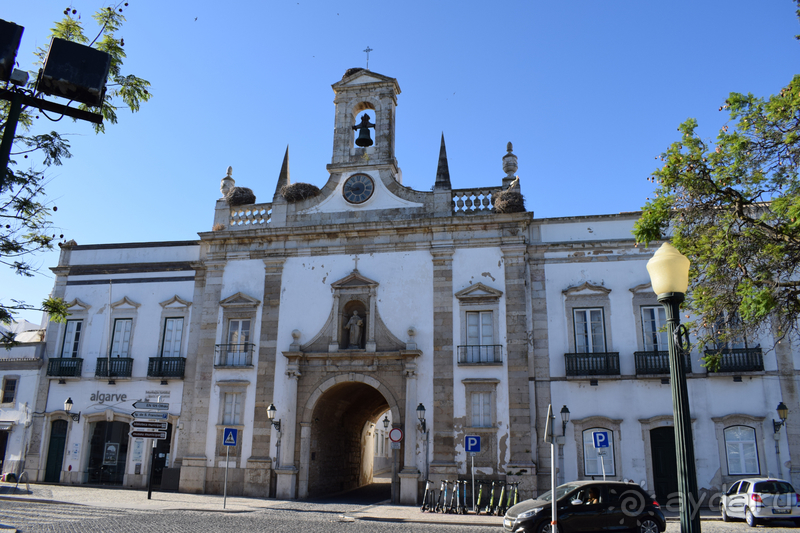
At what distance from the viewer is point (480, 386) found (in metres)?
→ 19.5

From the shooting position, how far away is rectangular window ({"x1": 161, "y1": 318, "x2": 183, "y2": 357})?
74.4 feet

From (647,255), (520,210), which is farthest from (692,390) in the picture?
(520,210)

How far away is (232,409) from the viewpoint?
2123 centimetres

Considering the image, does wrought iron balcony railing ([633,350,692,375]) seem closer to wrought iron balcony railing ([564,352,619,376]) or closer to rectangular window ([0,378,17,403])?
wrought iron balcony railing ([564,352,619,376])

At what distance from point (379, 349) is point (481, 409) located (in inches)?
153

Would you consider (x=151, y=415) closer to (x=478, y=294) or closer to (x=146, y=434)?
(x=146, y=434)

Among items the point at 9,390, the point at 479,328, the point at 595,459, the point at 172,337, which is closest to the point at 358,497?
the point at 479,328

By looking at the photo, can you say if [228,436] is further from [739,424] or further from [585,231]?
[739,424]

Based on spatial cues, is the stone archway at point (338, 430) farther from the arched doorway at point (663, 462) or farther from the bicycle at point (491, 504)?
the arched doorway at point (663, 462)

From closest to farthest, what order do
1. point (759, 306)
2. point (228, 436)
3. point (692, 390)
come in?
1. point (759, 306)
2. point (228, 436)
3. point (692, 390)

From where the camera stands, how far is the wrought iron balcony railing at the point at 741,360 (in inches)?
715

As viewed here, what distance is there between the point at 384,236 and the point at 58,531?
13057mm

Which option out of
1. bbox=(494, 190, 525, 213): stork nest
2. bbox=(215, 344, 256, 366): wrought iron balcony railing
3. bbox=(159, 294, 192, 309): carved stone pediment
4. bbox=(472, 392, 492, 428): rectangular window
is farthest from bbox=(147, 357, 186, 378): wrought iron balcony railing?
bbox=(494, 190, 525, 213): stork nest

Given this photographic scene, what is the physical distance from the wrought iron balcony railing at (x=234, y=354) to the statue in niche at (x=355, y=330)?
3488 mm
